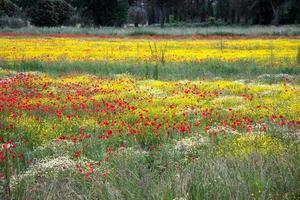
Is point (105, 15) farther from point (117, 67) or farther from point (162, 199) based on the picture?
point (162, 199)

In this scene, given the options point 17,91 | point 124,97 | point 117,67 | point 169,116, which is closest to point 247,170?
point 169,116

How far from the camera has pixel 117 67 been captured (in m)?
24.3

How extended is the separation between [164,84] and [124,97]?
3.26 m

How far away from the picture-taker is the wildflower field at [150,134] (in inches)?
232

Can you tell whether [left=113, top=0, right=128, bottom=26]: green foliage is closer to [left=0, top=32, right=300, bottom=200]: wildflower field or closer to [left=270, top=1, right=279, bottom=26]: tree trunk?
[left=270, top=1, right=279, bottom=26]: tree trunk


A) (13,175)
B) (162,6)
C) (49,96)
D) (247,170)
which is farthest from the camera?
(162,6)

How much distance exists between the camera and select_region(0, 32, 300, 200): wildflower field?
5898 millimetres

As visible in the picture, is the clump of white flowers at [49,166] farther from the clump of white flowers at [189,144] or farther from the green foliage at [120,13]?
the green foliage at [120,13]

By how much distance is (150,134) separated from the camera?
1065 centimetres

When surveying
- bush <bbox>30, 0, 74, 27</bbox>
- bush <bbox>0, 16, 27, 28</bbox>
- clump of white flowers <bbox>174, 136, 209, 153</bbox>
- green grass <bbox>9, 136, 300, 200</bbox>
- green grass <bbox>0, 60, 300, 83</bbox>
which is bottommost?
green grass <bbox>0, 60, 300, 83</bbox>

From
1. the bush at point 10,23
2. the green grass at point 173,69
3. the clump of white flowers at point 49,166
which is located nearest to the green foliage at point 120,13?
the bush at point 10,23

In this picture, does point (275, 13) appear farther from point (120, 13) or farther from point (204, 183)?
point (204, 183)

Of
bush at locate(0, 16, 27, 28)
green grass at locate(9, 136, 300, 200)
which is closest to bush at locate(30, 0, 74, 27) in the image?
bush at locate(0, 16, 27, 28)

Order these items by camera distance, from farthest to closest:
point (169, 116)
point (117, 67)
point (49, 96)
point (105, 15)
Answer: point (105, 15)
point (117, 67)
point (49, 96)
point (169, 116)
